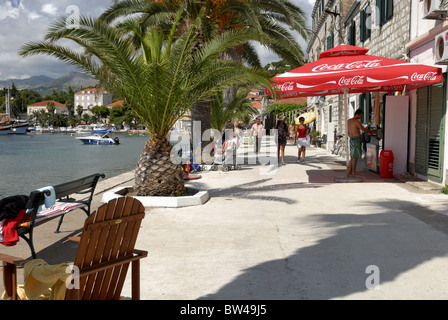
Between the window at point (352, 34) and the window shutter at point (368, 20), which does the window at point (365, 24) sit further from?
the window at point (352, 34)

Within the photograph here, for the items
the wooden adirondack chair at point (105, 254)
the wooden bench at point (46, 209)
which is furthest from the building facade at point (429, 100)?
the wooden adirondack chair at point (105, 254)

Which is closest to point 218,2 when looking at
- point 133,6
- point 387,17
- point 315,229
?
point 133,6

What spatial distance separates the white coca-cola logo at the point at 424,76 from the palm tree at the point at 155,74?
9.97ft

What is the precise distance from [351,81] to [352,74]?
0.16 m

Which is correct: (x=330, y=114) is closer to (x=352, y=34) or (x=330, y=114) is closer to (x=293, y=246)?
(x=352, y=34)

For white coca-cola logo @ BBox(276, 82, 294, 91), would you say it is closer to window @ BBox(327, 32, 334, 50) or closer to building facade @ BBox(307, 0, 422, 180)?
building facade @ BBox(307, 0, 422, 180)

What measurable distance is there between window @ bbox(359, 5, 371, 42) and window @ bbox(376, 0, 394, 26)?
1.26 m

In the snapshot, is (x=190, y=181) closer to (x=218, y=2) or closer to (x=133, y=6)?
(x=218, y=2)

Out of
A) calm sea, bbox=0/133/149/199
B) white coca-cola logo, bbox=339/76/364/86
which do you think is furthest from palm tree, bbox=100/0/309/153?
calm sea, bbox=0/133/149/199

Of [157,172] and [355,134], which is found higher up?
[355,134]

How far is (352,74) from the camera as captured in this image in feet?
30.3

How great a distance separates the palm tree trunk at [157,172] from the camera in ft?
27.9

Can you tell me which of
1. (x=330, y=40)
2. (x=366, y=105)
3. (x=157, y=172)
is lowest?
(x=157, y=172)

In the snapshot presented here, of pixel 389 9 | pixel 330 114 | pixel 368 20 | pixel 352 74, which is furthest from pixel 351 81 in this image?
pixel 330 114
